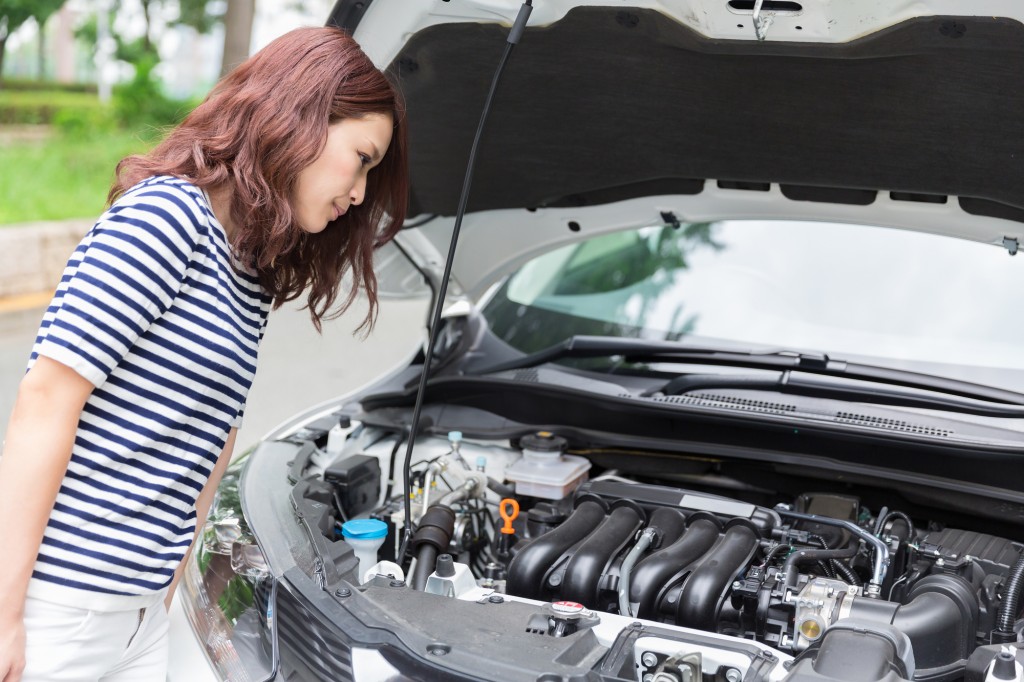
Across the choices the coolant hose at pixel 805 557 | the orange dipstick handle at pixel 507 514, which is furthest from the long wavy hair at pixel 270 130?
the coolant hose at pixel 805 557

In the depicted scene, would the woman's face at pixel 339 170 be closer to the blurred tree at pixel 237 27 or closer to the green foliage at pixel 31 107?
the blurred tree at pixel 237 27

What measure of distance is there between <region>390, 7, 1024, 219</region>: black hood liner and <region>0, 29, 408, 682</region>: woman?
68cm

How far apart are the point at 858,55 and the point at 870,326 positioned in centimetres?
79

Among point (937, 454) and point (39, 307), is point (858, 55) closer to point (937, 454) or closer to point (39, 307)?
point (937, 454)

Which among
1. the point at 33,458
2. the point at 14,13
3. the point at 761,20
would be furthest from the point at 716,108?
the point at 14,13

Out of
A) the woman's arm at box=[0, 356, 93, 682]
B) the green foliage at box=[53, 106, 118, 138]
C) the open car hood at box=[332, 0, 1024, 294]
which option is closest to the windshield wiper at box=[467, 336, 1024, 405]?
the open car hood at box=[332, 0, 1024, 294]

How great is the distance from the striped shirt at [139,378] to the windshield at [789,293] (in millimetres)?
1489

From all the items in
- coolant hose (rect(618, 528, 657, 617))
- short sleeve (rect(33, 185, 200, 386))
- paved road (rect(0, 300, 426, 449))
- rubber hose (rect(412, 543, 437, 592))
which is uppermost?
short sleeve (rect(33, 185, 200, 386))

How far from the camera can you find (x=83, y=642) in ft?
4.82

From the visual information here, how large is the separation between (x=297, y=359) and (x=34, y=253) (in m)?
2.37

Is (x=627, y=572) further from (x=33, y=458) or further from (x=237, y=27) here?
(x=237, y=27)

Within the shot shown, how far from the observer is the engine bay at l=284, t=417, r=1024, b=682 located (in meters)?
1.61

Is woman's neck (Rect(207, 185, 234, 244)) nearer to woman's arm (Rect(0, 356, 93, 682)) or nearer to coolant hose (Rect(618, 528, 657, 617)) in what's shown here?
woman's arm (Rect(0, 356, 93, 682))

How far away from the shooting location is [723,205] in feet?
8.88
